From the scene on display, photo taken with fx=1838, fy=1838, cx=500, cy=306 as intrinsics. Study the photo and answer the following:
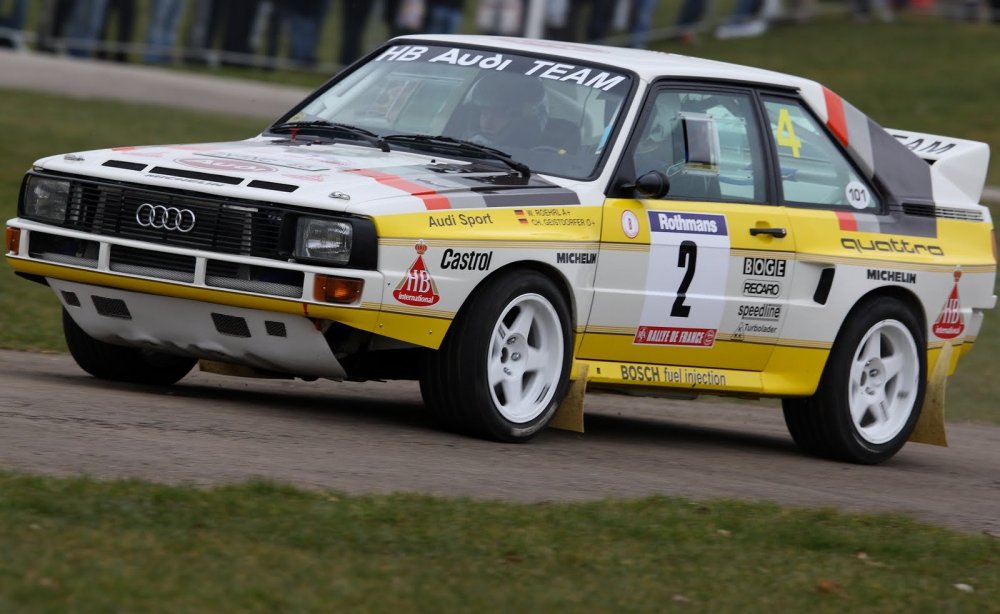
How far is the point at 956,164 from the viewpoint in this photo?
380 inches

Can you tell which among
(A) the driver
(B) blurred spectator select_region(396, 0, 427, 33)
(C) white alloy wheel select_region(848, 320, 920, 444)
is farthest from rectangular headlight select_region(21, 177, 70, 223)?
(B) blurred spectator select_region(396, 0, 427, 33)

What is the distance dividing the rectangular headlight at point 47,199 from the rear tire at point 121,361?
2.12ft

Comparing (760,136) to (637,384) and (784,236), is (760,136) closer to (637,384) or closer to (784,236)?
(784,236)

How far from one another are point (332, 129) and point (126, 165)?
122 cm

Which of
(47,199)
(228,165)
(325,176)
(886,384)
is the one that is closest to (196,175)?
(228,165)

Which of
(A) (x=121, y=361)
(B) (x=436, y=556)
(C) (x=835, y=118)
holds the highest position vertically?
(C) (x=835, y=118)

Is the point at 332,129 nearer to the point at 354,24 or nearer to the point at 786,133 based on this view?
the point at 786,133

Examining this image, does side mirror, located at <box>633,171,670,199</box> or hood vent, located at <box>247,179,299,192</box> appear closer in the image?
hood vent, located at <box>247,179,299,192</box>

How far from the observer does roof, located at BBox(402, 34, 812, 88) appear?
27.4 feet

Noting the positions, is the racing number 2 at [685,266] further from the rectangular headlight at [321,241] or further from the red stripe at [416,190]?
the rectangular headlight at [321,241]

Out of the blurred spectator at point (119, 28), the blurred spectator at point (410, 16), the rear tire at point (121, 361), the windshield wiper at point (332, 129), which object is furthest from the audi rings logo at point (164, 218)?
the blurred spectator at point (410, 16)

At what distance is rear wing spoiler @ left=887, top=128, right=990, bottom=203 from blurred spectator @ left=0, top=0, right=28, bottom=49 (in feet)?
49.2

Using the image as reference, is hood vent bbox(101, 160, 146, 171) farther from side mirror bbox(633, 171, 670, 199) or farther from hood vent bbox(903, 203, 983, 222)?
hood vent bbox(903, 203, 983, 222)

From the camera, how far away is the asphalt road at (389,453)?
6258mm
